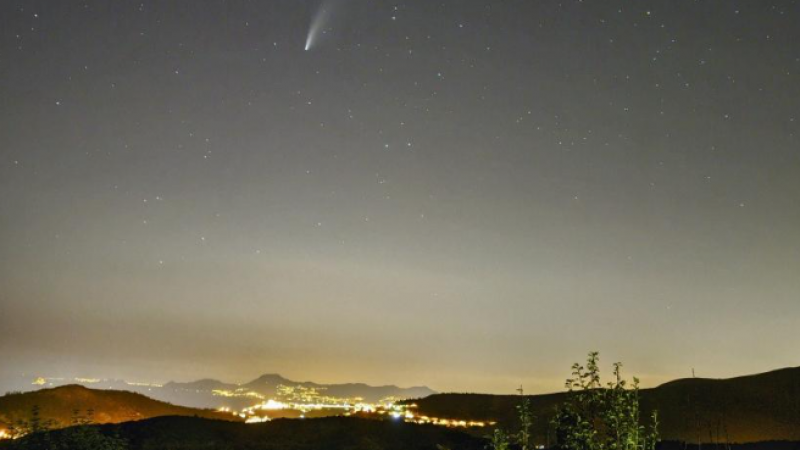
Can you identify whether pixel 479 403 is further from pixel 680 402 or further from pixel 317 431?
pixel 317 431

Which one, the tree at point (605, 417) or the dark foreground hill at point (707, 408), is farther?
the dark foreground hill at point (707, 408)

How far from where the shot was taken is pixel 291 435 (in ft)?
93.8

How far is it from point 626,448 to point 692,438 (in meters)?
28.3

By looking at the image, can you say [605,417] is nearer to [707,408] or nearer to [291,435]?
[291,435]

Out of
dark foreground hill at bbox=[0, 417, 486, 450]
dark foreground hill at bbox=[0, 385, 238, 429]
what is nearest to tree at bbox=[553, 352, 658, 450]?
dark foreground hill at bbox=[0, 417, 486, 450]

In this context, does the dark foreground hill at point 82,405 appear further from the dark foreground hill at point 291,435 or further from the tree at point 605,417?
the tree at point 605,417

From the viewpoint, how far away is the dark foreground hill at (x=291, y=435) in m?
26.2

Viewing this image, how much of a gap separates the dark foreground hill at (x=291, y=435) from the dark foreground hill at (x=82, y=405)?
885 cm

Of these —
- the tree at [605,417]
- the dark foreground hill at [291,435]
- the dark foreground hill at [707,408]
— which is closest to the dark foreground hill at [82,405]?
the dark foreground hill at [291,435]

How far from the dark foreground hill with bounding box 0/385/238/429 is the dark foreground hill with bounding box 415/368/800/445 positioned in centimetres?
1787

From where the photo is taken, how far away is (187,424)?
94.7ft

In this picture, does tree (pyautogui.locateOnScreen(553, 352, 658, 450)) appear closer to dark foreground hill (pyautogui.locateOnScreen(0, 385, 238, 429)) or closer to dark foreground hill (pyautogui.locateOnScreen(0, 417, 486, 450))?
dark foreground hill (pyautogui.locateOnScreen(0, 417, 486, 450))

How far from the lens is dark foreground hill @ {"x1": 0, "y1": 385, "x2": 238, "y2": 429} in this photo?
3578 cm

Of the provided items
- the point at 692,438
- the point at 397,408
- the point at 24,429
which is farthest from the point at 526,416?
the point at 397,408
